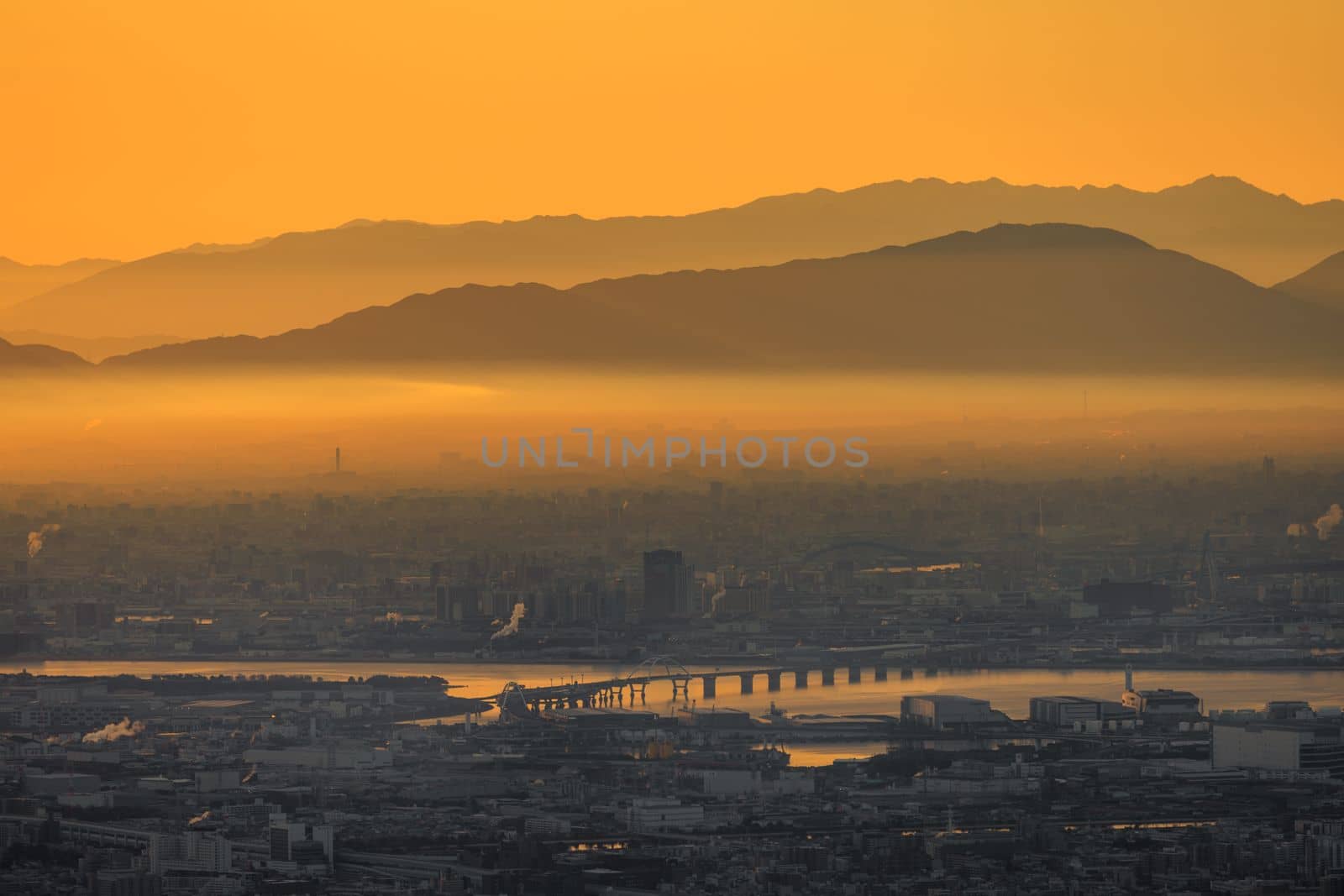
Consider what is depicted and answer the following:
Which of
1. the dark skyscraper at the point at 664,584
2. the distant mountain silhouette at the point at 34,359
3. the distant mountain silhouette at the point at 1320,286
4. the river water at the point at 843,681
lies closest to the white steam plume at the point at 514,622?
the dark skyscraper at the point at 664,584

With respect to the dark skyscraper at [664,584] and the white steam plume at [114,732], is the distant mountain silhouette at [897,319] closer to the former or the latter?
the dark skyscraper at [664,584]

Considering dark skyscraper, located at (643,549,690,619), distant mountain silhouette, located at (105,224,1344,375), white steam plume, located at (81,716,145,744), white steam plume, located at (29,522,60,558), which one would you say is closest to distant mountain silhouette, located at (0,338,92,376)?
white steam plume, located at (29,522,60,558)

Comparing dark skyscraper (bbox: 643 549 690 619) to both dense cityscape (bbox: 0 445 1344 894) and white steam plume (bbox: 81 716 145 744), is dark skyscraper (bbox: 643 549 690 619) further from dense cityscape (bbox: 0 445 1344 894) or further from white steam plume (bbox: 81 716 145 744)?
white steam plume (bbox: 81 716 145 744)

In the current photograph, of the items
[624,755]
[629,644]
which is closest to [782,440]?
[629,644]

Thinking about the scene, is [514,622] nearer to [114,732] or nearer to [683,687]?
[683,687]

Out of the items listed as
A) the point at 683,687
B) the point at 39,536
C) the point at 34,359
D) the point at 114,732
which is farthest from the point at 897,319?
the point at 114,732

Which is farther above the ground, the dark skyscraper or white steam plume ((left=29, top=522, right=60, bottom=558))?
white steam plume ((left=29, top=522, right=60, bottom=558))
